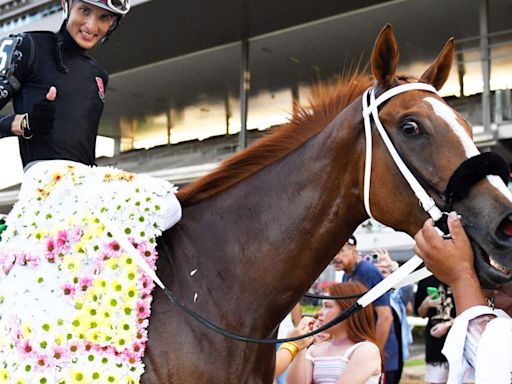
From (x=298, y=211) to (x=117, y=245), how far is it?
722 millimetres

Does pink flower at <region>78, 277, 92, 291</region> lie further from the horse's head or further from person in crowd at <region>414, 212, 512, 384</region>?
person in crowd at <region>414, 212, 512, 384</region>

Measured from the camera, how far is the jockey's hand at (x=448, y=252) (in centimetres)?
187

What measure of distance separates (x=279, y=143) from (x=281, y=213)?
0.35 meters

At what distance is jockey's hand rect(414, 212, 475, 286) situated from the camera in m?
1.87

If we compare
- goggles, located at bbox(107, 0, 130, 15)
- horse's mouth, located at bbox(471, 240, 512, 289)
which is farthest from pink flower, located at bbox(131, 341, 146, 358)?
goggles, located at bbox(107, 0, 130, 15)

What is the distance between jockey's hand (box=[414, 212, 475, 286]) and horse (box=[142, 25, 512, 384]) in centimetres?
14

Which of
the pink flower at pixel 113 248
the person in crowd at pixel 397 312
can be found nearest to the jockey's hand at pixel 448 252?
the pink flower at pixel 113 248

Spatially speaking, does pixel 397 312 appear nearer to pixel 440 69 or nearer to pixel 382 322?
pixel 382 322

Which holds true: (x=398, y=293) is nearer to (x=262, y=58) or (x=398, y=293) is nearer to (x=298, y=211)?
(x=298, y=211)

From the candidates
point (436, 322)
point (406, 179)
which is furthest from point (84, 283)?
point (436, 322)

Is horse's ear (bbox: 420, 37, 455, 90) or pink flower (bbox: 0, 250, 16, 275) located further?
horse's ear (bbox: 420, 37, 455, 90)

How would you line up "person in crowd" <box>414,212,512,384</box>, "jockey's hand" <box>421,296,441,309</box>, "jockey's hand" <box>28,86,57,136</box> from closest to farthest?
"person in crowd" <box>414,212,512,384</box> < "jockey's hand" <box>28,86,57,136</box> < "jockey's hand" <box>421,296,441,309</box>

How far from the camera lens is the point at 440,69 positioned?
2609mm

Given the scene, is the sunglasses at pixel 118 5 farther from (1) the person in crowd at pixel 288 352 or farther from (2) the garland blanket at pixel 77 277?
(1) the person in crowd at pixel 288 352
